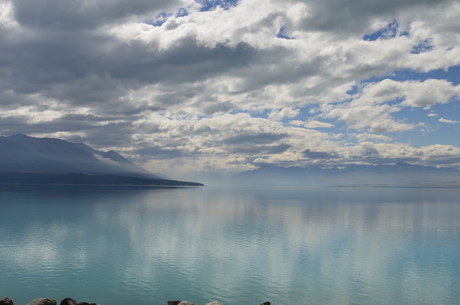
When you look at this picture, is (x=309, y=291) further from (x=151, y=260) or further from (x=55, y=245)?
(x=55, y=245)

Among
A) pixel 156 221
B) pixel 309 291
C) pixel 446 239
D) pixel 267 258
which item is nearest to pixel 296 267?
pixel 267 258

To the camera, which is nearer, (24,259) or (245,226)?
(24,259)

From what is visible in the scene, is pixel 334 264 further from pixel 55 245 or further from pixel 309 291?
pixel 55 245

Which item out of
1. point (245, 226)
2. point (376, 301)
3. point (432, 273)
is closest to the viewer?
point (376, 301)

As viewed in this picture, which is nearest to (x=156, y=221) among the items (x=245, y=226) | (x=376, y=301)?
(x=245, y=226)

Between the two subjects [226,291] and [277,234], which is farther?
[277,234]

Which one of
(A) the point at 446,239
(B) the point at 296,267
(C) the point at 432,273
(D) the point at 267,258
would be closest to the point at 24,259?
(D) the point at 267,258

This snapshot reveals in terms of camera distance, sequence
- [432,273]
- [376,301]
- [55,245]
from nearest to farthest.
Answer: [376,301]
[432,273]
[55,245]

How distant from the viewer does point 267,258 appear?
142 feet

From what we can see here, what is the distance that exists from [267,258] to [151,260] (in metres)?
15.9

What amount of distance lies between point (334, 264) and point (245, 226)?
32.1 m

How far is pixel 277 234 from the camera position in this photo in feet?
201

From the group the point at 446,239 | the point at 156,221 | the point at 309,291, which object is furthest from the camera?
the point at 156,221

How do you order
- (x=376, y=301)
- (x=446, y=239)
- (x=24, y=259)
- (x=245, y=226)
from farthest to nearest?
1. (x=245, y=226)
2. (x=446, y=239)
3. (x=24, y=259)
4. (x=376, y=301)
